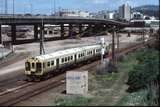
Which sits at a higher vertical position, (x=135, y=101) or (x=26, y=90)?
(x=135, y=101)

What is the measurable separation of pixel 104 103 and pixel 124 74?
20.7 m

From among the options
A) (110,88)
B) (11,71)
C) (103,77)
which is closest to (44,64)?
(103,77)

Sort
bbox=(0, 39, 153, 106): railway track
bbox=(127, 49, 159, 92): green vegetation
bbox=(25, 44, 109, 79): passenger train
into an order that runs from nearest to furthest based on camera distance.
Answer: bbox=(127, 49, 159, 92): green vegetation < bbox=(0, 39, 153, 106): railway track < bbox=(25, 44, 109, 79): passenger train

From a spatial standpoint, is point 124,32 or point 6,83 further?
point 124,32

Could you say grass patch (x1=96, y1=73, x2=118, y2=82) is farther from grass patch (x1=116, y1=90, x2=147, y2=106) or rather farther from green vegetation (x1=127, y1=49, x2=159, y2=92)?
grass patch (x1=116, y1=90, x2=147, y2=106)

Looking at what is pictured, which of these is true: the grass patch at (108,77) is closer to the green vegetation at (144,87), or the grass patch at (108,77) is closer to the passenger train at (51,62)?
the passenger train at (51,62)

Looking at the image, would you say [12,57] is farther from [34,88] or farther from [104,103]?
[104,103]

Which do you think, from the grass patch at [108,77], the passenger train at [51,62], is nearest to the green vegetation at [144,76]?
the grass patch at [108,77]

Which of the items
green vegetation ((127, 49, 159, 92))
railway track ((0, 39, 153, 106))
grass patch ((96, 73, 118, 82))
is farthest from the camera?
grass patch ((96, 73, 118, 82))

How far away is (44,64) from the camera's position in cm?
4931

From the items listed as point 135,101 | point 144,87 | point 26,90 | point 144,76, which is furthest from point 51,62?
point 135,101

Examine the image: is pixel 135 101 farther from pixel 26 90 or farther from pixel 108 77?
pixel 108 77

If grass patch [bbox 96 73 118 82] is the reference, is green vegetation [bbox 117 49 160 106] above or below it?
above

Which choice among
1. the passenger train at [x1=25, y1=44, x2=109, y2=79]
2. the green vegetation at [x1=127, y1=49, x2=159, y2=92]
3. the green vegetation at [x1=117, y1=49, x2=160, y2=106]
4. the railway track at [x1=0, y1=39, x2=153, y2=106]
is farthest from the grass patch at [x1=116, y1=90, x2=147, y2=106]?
the passenger train at [x1=25, y1=44, x2=109, y2=79]
